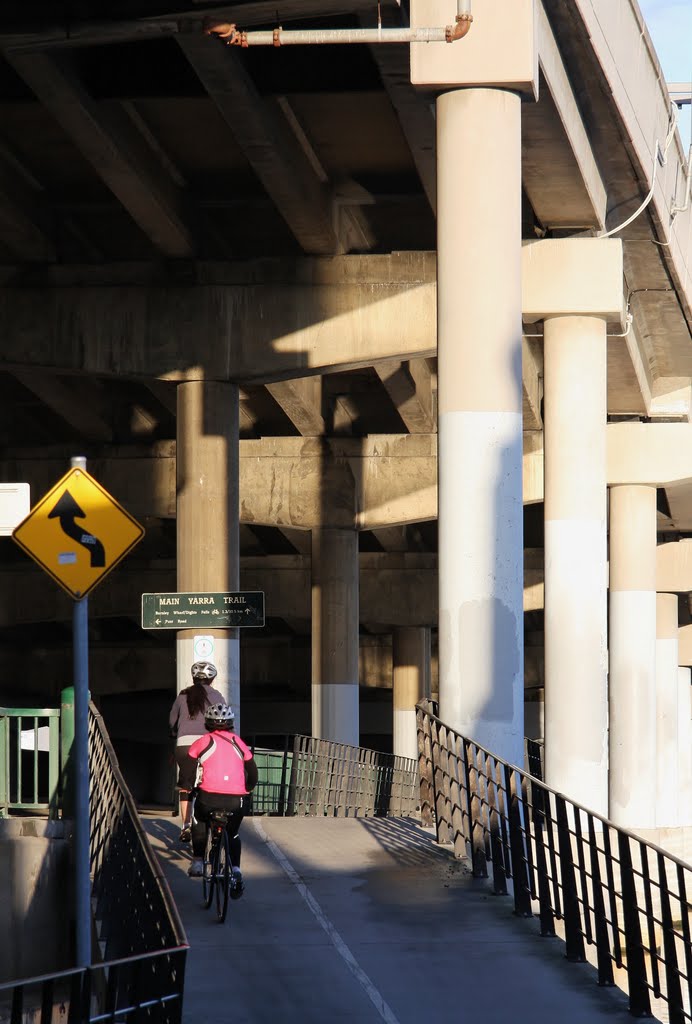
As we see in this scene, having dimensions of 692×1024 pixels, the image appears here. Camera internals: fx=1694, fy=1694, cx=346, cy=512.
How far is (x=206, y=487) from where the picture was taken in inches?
950

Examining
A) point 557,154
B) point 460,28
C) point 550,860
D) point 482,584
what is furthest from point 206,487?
point 550,860

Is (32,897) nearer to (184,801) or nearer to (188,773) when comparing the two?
(184,801)

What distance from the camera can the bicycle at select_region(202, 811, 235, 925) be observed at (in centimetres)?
1119

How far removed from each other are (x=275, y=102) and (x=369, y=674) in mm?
36803

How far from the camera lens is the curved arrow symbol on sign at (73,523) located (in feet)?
30.3

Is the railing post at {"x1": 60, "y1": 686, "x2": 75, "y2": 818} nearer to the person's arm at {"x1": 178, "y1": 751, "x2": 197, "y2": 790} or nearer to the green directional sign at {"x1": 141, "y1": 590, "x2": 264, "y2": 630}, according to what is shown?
the person's arm at {"x1": 178, "y1": 751, "x2": 197, "y2": 790}

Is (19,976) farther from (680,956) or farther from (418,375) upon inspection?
(418,375)

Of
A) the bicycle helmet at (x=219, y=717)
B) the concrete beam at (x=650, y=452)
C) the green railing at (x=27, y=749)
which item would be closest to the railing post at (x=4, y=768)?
the green railing at (x=27, y=749)

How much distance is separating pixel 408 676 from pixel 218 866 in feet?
130

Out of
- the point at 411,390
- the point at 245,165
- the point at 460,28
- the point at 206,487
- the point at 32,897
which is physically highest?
the point at 245,165

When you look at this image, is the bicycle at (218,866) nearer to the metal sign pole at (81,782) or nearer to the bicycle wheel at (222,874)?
the bicycle wheel at (222,874)

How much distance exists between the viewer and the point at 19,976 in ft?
48.3

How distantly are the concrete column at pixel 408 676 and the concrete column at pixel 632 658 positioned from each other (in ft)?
49.8

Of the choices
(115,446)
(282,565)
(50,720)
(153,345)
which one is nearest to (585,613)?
(153,345)
